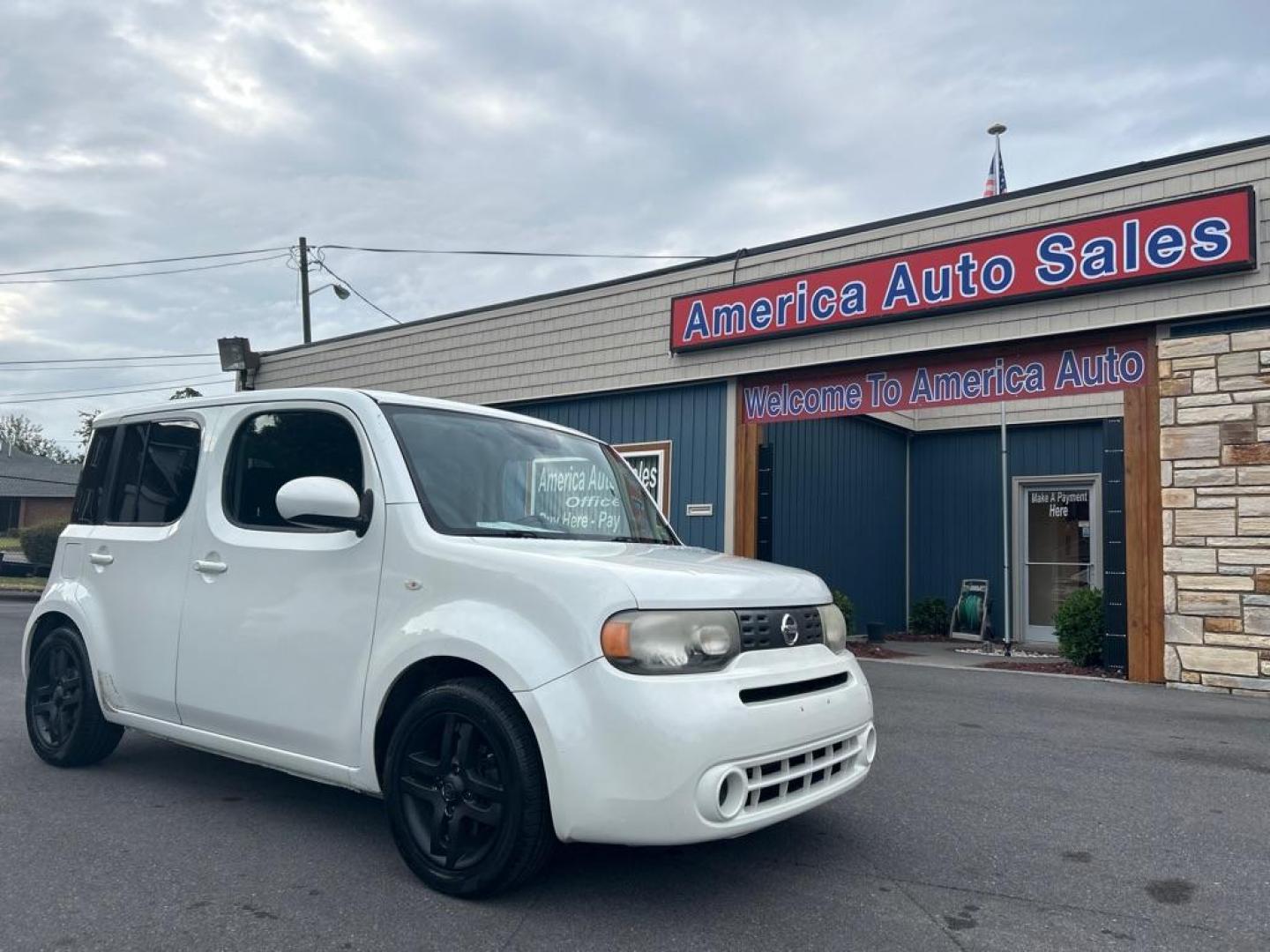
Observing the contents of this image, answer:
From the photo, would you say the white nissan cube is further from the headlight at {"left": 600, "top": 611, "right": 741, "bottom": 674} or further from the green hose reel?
the green hose reel

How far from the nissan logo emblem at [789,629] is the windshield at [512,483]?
3.14 ft

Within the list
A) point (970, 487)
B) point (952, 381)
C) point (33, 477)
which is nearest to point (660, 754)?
point (952, 381)

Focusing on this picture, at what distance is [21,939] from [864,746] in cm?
286

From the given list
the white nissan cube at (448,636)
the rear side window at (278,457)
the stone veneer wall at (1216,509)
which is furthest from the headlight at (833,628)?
the stone veneer wall at (1216,509)

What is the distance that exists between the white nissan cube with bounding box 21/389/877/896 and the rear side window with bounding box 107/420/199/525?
14mm

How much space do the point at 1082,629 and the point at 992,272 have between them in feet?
12.5

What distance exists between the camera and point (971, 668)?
414 inches

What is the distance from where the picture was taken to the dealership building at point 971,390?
879 centimetres

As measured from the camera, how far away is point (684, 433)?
42.0ft

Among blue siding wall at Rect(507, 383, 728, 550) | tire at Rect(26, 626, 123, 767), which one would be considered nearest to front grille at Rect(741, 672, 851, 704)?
tire at Rect(26, 626, 123, 767)

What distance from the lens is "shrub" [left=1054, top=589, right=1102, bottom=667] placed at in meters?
10.4

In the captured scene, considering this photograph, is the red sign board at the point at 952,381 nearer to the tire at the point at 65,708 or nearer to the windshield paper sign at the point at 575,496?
the windshield paper sign at the point at 575,496

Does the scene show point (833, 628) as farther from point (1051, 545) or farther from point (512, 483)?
point (1051, 545)

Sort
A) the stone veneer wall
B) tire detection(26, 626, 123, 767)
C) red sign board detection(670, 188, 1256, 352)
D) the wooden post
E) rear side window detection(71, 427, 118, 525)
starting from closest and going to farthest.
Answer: tire detection(26, 626, 123, 767) < rear side window detection(71, 427, 118, 525) < the stone veneer wall < red sign board detection(670, 188, 1256, 352) < the wooden post
